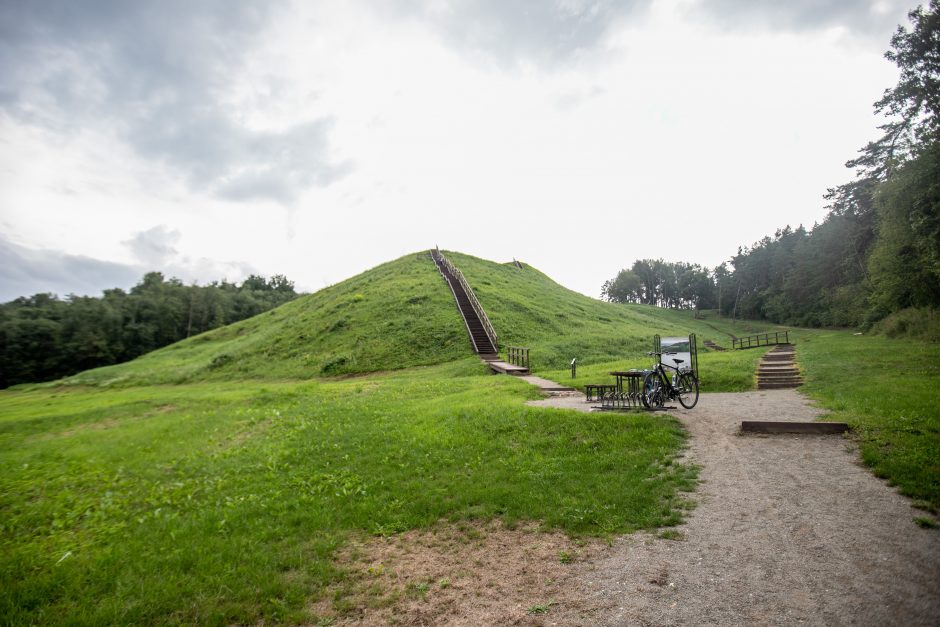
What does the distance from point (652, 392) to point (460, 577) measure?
9.96m

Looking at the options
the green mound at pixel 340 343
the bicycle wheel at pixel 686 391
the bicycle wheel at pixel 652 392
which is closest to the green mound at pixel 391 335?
the green mound at pixel 340 343

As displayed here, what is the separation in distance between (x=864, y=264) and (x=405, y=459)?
6284 centimetres

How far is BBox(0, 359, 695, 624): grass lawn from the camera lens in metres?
5.93

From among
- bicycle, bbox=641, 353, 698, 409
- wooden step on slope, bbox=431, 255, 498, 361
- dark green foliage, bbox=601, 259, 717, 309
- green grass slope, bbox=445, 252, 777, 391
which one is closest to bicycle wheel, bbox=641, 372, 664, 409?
bicycle, bbox=641, 353, 698, 409

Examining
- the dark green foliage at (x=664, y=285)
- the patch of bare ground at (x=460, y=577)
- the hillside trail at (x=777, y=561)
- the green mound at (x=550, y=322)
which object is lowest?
the patch of bare ground at (x=460, y=577)

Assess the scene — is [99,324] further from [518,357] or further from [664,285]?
[664,285]

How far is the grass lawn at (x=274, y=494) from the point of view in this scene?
593 cm

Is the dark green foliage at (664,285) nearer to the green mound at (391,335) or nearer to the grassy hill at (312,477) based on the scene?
the green mound at (391,335)

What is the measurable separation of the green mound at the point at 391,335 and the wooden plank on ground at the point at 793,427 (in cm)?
1652

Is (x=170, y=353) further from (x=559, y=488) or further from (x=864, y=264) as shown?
(x=864, y=264)

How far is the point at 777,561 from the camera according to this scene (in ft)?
17.6

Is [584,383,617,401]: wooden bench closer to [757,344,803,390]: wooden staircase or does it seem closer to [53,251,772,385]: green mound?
[757,344,803,390]: wooden staircase

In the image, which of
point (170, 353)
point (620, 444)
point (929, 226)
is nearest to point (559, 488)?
point (620, 444)

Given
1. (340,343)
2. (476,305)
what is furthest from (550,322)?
(340,343)
